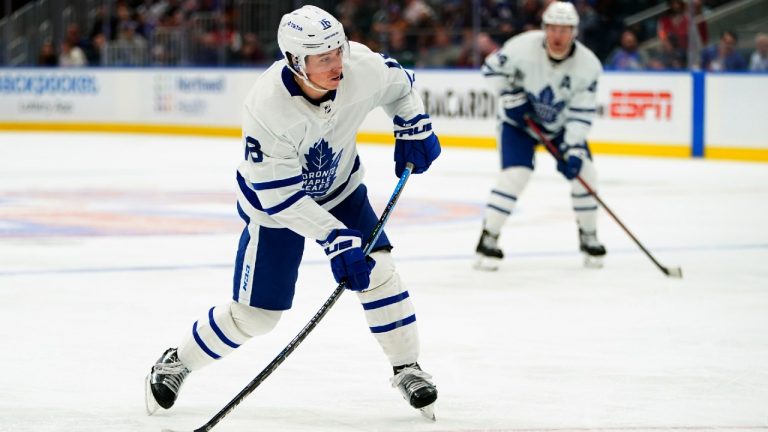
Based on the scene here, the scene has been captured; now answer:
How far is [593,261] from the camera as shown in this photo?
6.47m

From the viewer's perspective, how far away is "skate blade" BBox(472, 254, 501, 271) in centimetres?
642

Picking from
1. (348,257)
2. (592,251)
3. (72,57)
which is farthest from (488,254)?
(72,57)

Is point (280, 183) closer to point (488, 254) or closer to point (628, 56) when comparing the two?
point (488, 254)

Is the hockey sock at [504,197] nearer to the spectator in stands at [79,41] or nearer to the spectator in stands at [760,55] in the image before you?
the spectator in stands at [760,55]

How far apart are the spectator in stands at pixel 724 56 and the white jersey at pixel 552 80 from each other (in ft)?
19.7

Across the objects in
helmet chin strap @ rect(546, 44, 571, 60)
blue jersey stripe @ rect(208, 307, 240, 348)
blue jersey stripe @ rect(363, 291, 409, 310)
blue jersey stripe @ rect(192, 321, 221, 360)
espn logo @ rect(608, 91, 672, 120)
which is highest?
helmet chin strap @ rect(546, 44, 571, 60)

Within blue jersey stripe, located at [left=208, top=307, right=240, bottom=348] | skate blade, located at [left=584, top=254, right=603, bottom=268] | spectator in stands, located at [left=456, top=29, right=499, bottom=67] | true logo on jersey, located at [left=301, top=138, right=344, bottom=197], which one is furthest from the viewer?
spectator in stands, located at [left=456, top=29, right=499, bottom=67]

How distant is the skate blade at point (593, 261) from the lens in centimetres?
647

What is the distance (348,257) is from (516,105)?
346cm

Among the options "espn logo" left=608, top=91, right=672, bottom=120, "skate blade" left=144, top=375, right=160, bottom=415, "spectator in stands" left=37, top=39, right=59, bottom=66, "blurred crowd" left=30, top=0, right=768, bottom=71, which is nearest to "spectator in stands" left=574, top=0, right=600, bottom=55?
"blurred crowd" left=30, top=0, right=768, bottom=71

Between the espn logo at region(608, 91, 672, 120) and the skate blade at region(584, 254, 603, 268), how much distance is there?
6290 millimetres

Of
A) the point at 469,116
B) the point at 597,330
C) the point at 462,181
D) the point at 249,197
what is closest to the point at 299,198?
the point at 249,197

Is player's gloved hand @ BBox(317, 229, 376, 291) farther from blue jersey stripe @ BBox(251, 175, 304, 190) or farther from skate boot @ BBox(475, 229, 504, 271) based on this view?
skate boot @ BBox(475, 229, 504, 271)

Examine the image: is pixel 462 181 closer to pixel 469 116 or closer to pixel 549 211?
pixel 549 211
